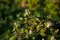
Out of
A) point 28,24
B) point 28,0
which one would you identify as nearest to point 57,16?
point 28,0

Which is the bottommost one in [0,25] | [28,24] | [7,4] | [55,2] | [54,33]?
[54,33]

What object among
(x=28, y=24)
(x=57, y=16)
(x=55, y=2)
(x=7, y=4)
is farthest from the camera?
(x=7, y=4)

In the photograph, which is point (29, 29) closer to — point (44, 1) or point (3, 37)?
point (3, 37)

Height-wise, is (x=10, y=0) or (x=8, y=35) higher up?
(x=10, y=0)

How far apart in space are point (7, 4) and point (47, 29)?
2.36 metres

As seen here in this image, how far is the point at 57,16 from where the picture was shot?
5039 millimetres

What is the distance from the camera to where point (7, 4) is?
5.91 meters

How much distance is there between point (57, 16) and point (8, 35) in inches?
60.2

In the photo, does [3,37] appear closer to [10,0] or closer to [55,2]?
[55,2]

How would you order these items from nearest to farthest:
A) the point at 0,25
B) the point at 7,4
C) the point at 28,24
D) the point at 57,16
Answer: the point at 28,24 → the point at 0,25 → the point at 57,16 → the point at 7,4

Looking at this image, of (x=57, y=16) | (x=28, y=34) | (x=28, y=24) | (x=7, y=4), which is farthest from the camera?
(x=7, y=4)

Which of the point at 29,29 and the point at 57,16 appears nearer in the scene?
the point at 29,29

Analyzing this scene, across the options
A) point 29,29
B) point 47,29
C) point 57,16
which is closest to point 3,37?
point 29,29

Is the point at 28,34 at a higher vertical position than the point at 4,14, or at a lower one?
lower
